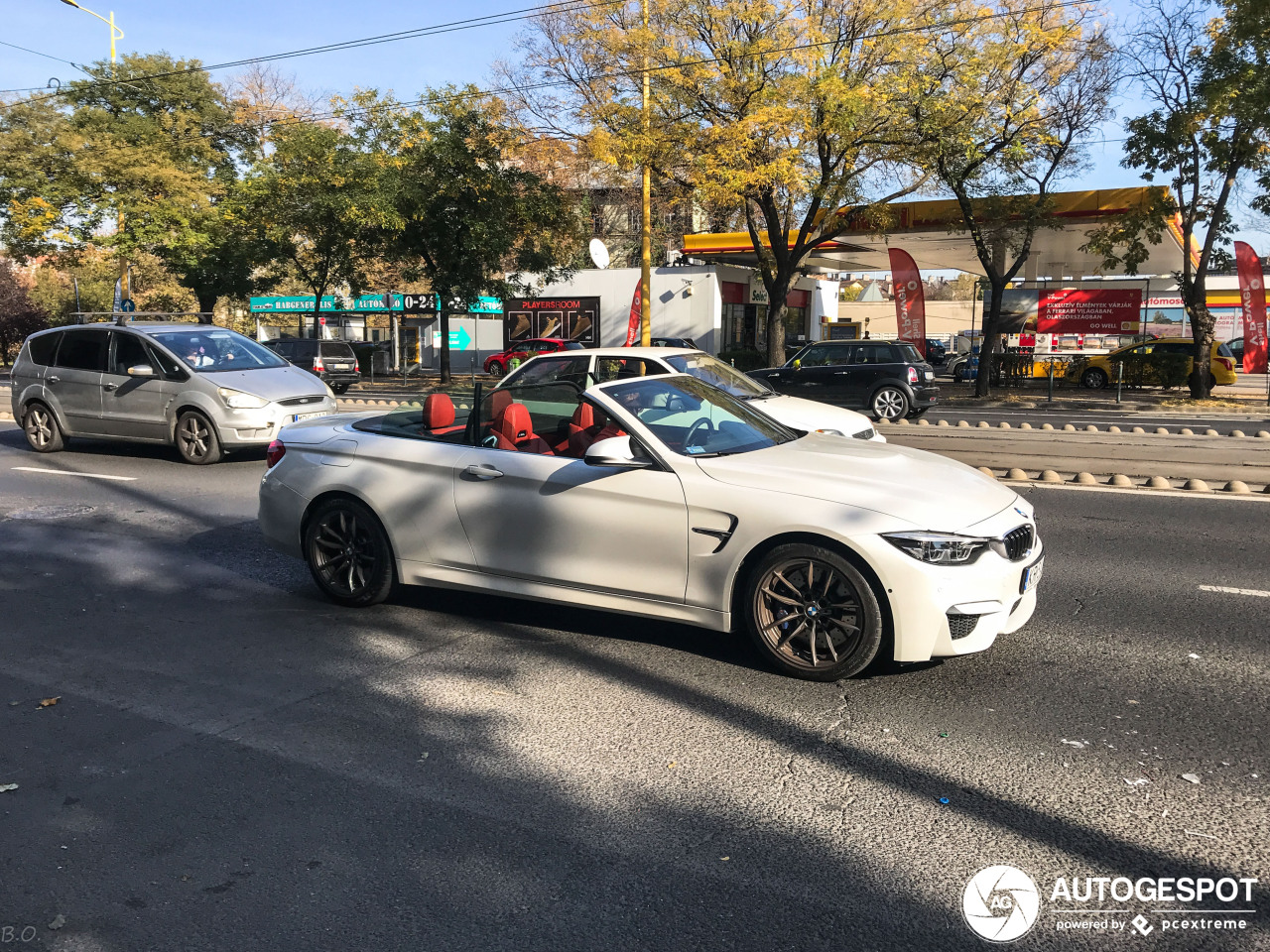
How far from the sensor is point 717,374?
1091 centimetres

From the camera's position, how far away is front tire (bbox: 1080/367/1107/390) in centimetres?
3124

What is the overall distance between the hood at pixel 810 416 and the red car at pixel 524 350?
23560mm

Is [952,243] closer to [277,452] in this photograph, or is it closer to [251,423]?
[251,423]

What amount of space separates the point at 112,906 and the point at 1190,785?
383 cm

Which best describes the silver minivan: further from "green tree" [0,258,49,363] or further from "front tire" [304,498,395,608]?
"green tree" [0,258,49,363]

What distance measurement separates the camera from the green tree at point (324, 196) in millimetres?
26656

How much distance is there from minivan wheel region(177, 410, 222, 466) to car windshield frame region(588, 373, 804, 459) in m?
7.99

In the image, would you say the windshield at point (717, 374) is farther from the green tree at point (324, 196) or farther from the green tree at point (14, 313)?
the green tree at point (14, 313)

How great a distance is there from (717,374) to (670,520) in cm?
591

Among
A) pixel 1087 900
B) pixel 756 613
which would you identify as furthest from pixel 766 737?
pixel 1087 900

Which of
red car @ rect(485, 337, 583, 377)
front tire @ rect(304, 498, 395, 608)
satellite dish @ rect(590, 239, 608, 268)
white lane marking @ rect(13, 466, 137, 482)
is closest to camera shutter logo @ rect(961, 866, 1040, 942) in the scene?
front tire @ rect(304, 498, 395, 608)

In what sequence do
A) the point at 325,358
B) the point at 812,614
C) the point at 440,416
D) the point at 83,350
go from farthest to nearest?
the point at 325,358 → the point at 83,350 → the point at 440,416 → the point at 812,614

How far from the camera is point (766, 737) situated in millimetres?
4391

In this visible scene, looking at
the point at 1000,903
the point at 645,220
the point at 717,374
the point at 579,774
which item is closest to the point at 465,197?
the point at 645,220
